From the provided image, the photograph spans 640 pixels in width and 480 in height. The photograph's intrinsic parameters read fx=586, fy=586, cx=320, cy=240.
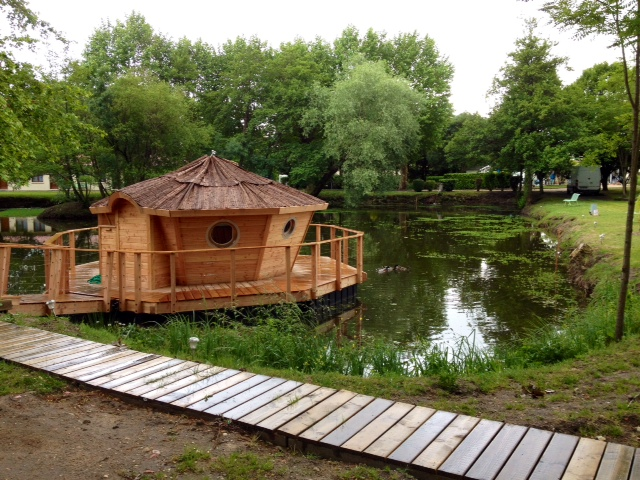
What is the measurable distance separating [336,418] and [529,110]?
124ft

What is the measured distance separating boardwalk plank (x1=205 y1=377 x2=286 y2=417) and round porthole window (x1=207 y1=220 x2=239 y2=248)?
7152mm

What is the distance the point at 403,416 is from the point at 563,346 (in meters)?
3.72

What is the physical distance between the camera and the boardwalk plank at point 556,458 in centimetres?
367

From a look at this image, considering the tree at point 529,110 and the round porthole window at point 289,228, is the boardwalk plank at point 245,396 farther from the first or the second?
the tree at point 529,110

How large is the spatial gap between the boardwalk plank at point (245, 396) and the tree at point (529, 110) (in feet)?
117

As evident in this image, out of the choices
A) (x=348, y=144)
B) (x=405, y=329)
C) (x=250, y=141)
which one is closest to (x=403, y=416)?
(x=405, y=329)

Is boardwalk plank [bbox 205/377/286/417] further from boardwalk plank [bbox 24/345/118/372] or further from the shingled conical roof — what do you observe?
the shingled conical roof

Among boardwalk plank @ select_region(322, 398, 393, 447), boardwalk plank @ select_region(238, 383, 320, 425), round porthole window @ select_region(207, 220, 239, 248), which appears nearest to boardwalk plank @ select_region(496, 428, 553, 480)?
boardwalk plank @ select_region(322, 398, 393, 447)

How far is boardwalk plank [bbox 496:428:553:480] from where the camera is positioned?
12.1ft

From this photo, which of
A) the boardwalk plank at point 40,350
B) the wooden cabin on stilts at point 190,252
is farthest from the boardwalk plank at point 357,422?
the wooden cabin on stilts at point 190,252

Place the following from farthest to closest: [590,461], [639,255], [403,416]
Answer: [639,255] < [403,416] < [590,461]

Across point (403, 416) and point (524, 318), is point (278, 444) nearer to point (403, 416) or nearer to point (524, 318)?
point (403, 416)

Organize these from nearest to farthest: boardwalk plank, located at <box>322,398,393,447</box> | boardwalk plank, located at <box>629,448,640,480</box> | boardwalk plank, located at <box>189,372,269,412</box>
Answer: boardwalk plank, located at <box>629,448,640,480</box> → boardwalk plank, located at <box>322,398,393,447</box> → boardwalk plank, located at <box>189,372,269,412</box>

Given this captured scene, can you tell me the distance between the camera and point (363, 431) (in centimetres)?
427
